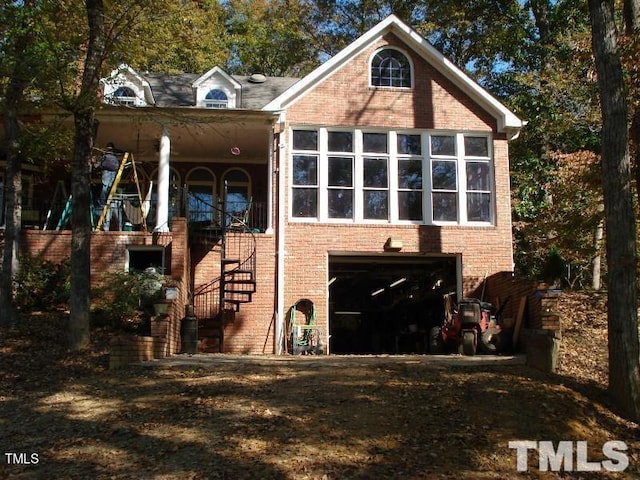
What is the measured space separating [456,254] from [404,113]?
3.57 metres

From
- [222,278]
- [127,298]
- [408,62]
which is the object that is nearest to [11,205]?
[127,298]

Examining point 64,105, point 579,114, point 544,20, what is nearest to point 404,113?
point 579,114

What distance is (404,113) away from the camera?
644 inches

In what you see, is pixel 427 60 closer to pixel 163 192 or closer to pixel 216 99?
pixel 216 99

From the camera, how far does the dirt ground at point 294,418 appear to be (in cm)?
667

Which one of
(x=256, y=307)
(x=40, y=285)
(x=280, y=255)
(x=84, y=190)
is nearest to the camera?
(x=84, y=190)

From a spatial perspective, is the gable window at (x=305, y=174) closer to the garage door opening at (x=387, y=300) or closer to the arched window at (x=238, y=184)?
the garage door opening at (x=387, y=300)

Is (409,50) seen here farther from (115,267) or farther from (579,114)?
(115,267)

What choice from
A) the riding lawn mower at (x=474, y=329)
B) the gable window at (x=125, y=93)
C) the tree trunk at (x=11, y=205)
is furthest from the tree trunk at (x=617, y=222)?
the gable window at (x=125, y=93)

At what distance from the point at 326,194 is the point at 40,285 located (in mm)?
6428

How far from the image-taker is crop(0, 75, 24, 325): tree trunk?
39.7 feet

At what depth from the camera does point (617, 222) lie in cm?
902

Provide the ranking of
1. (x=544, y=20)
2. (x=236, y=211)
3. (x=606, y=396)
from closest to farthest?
(x=606, y=396)
(x=236, y=211)
(x=544, y=20)

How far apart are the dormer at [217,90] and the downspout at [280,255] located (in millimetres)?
2212
